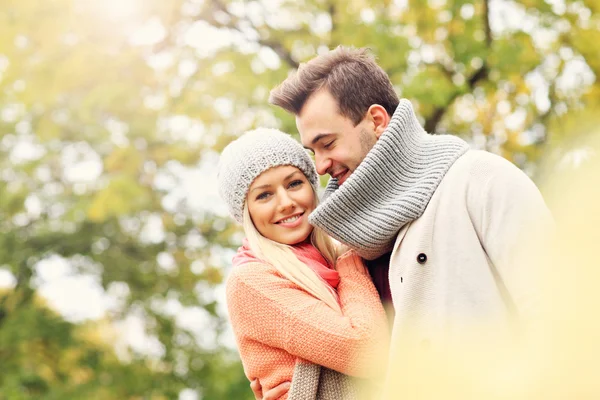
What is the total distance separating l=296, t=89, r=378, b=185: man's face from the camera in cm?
249

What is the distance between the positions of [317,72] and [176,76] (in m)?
5.94

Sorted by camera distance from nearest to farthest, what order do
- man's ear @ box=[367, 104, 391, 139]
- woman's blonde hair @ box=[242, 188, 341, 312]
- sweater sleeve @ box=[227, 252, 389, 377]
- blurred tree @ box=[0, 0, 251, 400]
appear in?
sweater sleeve @ box=[227, 252, 389, 377] < woman's blonde hair @ box=[242, 188, 341, 312] < man's ear @ box=[367, 104, 391, 139] < blurred tree @ box=[0, 0, 251, 400]

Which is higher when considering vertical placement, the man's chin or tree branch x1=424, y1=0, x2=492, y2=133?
the man's chin

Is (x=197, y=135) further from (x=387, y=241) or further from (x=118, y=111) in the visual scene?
(x=387, y=241)

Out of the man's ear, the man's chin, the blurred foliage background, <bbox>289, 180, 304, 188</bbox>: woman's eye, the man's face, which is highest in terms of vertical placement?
the man's ear

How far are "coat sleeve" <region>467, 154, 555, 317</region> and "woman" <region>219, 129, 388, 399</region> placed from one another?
18.2 inches

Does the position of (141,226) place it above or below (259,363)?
below

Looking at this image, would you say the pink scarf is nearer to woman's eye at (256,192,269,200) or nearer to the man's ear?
woman's eye at (256,192,269,200)

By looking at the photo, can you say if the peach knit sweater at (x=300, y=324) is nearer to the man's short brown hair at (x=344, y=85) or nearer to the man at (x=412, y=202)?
the man at (x=412, y=202)

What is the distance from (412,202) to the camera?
7.39 ft

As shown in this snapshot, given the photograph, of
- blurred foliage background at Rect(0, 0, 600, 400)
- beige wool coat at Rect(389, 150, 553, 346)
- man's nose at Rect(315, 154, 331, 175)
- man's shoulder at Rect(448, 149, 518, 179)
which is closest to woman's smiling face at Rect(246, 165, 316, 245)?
man's nose at Rect(315, 154, 331, 175)

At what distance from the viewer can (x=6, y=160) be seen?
40.9 ft

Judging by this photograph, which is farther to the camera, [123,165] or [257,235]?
[123,165]

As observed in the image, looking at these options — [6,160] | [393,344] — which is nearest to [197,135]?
[6,160]
